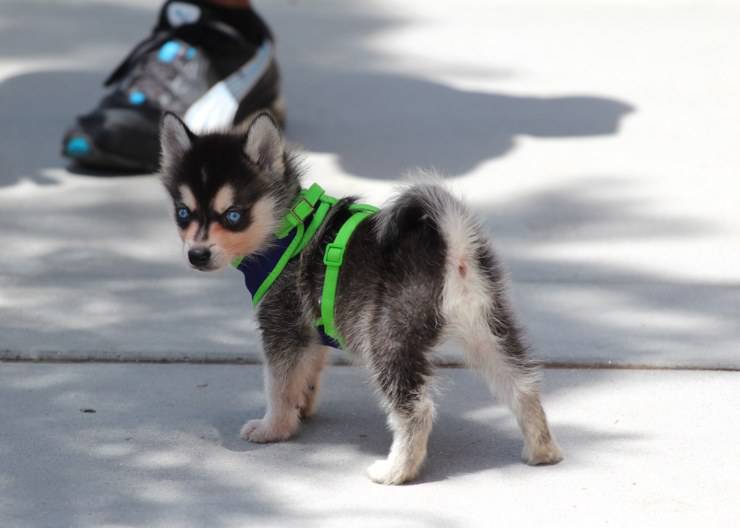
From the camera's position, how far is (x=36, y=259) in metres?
5.45

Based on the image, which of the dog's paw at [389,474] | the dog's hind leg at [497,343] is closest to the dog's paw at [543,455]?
the dog's hind leg at [497,343]

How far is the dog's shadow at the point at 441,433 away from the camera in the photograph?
3.85 meters

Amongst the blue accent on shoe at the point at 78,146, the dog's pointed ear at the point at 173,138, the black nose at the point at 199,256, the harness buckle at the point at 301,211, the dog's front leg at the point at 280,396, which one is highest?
the dog's pointed ear at the point at 173,138

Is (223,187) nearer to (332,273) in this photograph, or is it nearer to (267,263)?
(267,263)

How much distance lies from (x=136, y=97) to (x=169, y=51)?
0.33 meters

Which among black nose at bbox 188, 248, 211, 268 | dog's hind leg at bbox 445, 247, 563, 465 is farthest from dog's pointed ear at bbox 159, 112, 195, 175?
dog's hind leg at bbox 445, 247, 563, 465

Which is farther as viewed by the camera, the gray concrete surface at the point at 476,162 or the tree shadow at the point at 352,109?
the tree shadow at the point at 352,109

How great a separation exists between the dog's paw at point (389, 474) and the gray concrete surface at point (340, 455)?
0.03 m

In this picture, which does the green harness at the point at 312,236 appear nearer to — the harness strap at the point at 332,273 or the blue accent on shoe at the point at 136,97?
the harness strap at the point at 332,273

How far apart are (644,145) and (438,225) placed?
3145 mm

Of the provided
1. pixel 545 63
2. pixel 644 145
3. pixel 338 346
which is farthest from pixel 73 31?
pixel 338 346

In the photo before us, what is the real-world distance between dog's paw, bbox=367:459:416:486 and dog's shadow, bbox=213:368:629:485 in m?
0.05

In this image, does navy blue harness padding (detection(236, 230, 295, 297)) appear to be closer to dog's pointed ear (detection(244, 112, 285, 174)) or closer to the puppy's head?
the puppy's head

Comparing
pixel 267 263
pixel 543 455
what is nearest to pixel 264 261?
pixel 267 263
